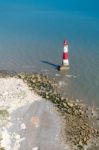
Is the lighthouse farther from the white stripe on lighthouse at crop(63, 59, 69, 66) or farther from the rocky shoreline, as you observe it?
the rocky shoreline

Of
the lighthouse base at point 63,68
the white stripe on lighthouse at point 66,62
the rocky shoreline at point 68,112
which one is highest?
the white stripe on lighthouse at point 66,62

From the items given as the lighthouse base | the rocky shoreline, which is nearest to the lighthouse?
the lighthouse base

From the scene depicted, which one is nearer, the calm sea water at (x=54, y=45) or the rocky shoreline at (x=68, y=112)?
the rocky shoreline at (x=68, y=112)

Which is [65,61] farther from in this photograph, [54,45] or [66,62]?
[54,45]

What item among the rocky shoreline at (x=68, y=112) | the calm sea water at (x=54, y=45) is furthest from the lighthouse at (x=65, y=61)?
the rocky shoreline at (x=68, y=112)

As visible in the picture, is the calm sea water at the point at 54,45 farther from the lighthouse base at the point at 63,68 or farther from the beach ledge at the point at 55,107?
the beach ledge at the point at 55,107

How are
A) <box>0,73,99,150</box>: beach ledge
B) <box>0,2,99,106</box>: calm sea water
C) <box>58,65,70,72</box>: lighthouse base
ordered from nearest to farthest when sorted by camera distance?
1. <box>0,73,99,150</box>: beach ledge
2. <box>0,2,99,106</box>: calm sea water
3. <box>58,65,70,72</box>: lighthouse base
